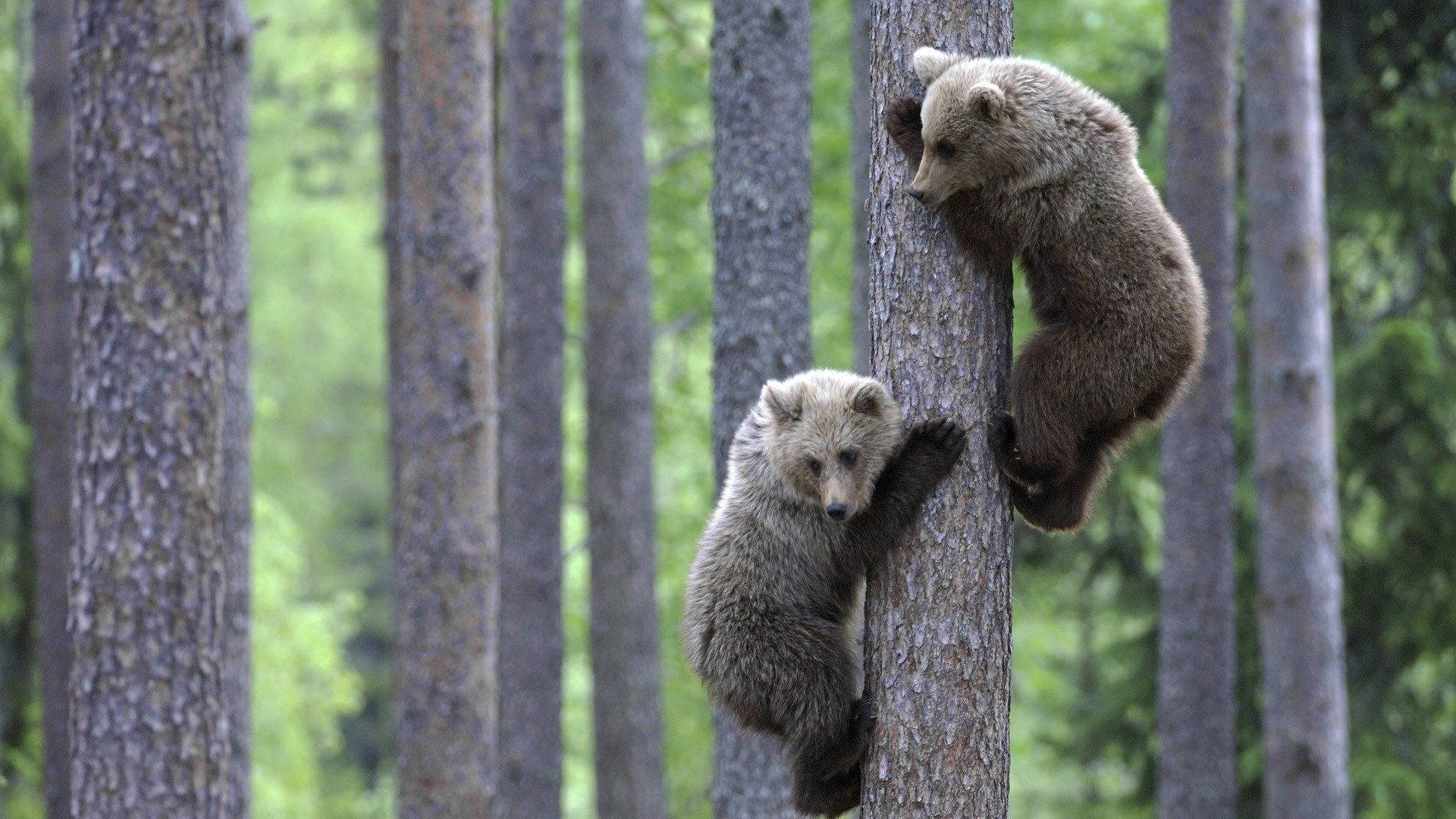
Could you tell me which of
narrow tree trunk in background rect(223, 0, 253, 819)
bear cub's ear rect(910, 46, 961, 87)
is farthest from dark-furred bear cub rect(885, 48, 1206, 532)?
narrow tree trunk in background rect(223, 0, 253, 819)

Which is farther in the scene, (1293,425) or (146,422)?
(1293,425)

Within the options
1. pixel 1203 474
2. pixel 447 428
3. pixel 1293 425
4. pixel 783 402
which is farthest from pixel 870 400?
pixel 1293 425

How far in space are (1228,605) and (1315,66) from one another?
3793 millimetres

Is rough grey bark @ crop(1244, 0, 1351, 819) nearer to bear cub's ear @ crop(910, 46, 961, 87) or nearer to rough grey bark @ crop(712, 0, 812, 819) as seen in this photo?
rough grey bark @ crop(712, 0, 812, 819)

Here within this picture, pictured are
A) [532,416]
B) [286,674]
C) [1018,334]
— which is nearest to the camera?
[532,416]

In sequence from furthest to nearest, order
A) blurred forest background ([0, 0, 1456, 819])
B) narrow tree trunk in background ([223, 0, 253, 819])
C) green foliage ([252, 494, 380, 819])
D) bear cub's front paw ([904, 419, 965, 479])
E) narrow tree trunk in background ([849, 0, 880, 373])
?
green foliage ([252, 494, 380, 819])
blurred forest background ([0, 0, 1456, 819])
narrow tree trunk in background ([223, 0, 253, 819])
narrow tree trunk in background ([849, 0, 880, 373])
bear cub's front paw ([904, 419, 965, 479])

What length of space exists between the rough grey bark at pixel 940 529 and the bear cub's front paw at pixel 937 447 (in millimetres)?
46

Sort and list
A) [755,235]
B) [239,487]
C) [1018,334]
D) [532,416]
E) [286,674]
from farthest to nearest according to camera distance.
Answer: [286,674] → [1018,334] → [532,416] → [239,487] → [755,235]

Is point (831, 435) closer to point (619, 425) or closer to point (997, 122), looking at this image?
point (997, 122)

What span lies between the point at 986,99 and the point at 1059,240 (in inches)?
21.1

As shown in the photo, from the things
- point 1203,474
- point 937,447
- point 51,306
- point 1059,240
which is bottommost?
point 1203,474

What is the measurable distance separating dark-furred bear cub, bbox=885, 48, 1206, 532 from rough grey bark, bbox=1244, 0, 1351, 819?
5280 mm

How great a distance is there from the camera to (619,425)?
37.7 ft

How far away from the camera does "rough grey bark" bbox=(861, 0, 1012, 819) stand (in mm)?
3984
